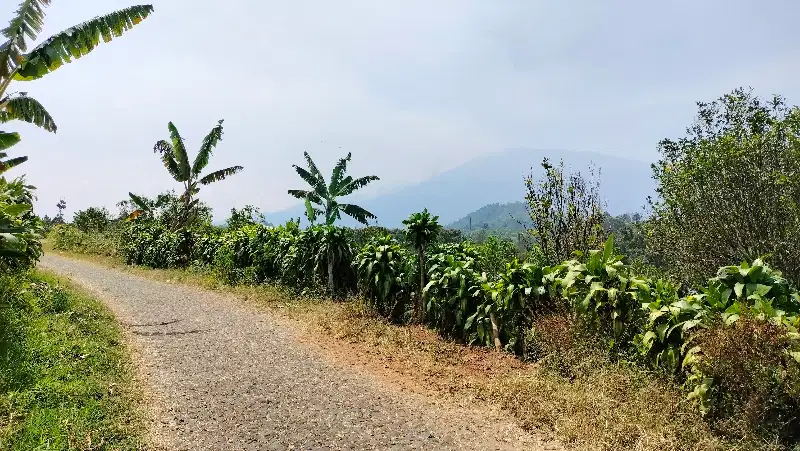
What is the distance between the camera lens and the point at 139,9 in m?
8.73

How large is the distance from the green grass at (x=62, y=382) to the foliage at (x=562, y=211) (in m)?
7.64

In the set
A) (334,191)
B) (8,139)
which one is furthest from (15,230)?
(334,191)

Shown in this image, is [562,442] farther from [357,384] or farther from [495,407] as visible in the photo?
[357,384]

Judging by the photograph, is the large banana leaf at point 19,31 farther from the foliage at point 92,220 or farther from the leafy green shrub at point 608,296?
the foliage at point 92,220

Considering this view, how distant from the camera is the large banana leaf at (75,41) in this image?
25.4ft

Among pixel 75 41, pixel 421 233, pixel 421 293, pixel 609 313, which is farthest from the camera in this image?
pixel 421 293

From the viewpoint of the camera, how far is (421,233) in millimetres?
8930

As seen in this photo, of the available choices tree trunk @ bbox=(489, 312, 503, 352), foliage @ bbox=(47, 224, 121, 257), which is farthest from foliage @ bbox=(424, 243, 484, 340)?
foliage @ bbox=(47, 224, 121, 257)

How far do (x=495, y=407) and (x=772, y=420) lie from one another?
257cm

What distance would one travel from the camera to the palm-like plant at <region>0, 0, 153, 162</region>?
23.4 feet

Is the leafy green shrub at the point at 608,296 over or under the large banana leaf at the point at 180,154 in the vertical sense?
under

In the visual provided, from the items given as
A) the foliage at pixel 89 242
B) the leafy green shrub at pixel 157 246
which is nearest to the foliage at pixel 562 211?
the leafy green shrub at pixel 157 246

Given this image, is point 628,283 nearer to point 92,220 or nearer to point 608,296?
point 608,296

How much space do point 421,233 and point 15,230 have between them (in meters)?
5.99
